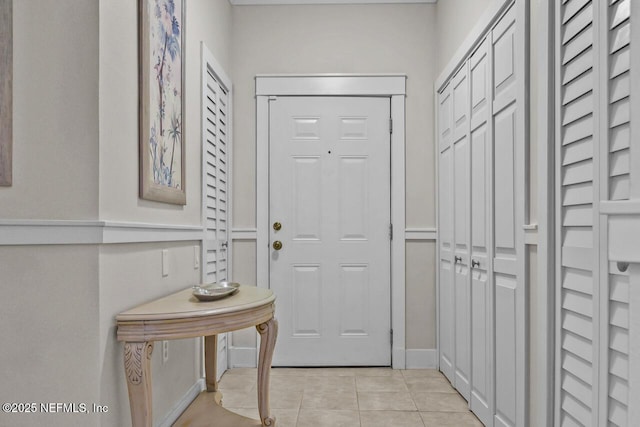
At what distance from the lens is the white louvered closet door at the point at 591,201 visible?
120 cm

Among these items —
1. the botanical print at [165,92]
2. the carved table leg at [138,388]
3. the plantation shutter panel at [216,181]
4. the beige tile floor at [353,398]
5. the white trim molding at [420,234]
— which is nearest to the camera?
the carved table leg at [138,388]

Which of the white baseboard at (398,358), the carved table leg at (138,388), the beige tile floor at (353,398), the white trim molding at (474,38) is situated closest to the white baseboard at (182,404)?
the beige tile floor at (353,398)

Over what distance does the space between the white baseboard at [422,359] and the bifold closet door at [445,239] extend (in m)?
0.09

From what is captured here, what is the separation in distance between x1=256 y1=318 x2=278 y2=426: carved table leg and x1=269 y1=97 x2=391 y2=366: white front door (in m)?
1.39

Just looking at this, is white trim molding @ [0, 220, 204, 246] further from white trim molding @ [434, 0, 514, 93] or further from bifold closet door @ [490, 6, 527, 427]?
white trim molding @ [434, 0, 514, 93]

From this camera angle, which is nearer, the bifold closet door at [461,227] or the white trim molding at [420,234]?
the bifold closet door at [461,227]

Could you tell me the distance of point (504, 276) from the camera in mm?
2191

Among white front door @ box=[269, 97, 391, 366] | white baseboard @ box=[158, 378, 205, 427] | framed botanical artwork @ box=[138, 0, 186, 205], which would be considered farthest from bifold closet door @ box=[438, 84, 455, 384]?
framed botanical artwork @ box=[138, 0, 186, 205]

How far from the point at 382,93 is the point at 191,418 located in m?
2.50

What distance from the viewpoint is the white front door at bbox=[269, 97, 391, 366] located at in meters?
3.51

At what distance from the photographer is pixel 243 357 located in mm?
3500

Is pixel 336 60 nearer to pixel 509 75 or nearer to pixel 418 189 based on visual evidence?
pixel 418 189

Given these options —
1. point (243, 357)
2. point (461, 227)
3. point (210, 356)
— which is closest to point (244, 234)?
point (243, 357)

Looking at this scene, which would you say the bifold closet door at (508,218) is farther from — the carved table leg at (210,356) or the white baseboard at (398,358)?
the carved table leg at (210,356)
